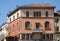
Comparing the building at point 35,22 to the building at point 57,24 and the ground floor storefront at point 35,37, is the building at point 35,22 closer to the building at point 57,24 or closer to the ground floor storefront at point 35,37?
the ground floor storefront at point 35,37

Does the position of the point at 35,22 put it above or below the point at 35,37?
above

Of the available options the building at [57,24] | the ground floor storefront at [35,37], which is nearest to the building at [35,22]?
the ground floor storefront at [35,37]

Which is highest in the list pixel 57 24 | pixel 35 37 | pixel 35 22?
pixel 35 22

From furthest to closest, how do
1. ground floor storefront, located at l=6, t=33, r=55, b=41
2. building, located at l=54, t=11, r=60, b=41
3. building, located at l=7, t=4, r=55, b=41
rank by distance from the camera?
1. building, located at l=54, t=11, r=60, b=41
2. building, located at l=7, t=4, r=55, b=41
3. ground floor storefront, located at l=6, t=33, r=55, b=41

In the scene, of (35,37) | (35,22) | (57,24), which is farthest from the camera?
(57,24)

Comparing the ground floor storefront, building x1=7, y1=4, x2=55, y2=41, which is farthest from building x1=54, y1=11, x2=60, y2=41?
the ground floor storefront

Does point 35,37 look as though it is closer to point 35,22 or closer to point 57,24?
point 35,22

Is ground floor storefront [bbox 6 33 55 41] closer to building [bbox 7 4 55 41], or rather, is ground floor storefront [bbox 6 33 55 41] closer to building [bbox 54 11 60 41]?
building [bbox 7 4 55 41]

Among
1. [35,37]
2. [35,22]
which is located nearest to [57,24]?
[35,22]

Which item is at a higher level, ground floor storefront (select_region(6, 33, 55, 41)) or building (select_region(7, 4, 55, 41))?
building (select_region(7, 4, 55, 41))

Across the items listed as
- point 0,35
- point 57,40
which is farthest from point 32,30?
point 0,35

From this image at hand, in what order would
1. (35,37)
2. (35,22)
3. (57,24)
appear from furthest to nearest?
(57,24) < (35,22) < (35,37)

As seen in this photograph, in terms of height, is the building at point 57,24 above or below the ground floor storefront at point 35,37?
above

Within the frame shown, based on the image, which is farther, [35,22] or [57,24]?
[57,24]
